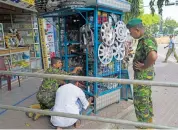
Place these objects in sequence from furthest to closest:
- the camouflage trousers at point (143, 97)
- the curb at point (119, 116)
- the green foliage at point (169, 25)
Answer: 1. the green foliage at point (169, 25)
2. the curb at point (119, 116)
3. the camouflage trousers at point (143, 97)

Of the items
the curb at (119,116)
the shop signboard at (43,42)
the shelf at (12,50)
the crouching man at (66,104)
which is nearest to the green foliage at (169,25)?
the shop signboard at (43,42)

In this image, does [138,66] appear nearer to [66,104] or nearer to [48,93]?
[66,104]

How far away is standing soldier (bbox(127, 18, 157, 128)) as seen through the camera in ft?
8.52

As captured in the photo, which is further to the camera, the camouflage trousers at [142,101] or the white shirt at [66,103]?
the white shirt at [66,103]

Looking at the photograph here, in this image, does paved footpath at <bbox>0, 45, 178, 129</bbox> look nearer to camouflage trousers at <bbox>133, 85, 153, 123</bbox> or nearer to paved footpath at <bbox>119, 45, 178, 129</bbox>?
paved footpath at <bbox>119, 45, 178, 129</bbox>

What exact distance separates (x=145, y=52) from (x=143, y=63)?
6.1 inches

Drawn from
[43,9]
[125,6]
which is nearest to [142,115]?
[125,6]

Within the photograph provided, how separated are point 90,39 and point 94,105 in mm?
1186

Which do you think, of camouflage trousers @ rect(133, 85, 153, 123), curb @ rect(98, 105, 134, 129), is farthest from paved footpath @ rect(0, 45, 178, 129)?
camouflage trousers @ rect(133, 85, 153, 123)

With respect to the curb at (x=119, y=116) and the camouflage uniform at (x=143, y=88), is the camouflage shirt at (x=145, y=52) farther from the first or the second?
the curb at (x=119, y=116)

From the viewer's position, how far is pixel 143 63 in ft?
8.87

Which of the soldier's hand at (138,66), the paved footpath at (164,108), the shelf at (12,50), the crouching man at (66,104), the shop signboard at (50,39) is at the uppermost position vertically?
the shop signboard at (50,39)

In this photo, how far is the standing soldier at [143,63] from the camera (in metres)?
2.60

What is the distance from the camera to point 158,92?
4.94 meters
